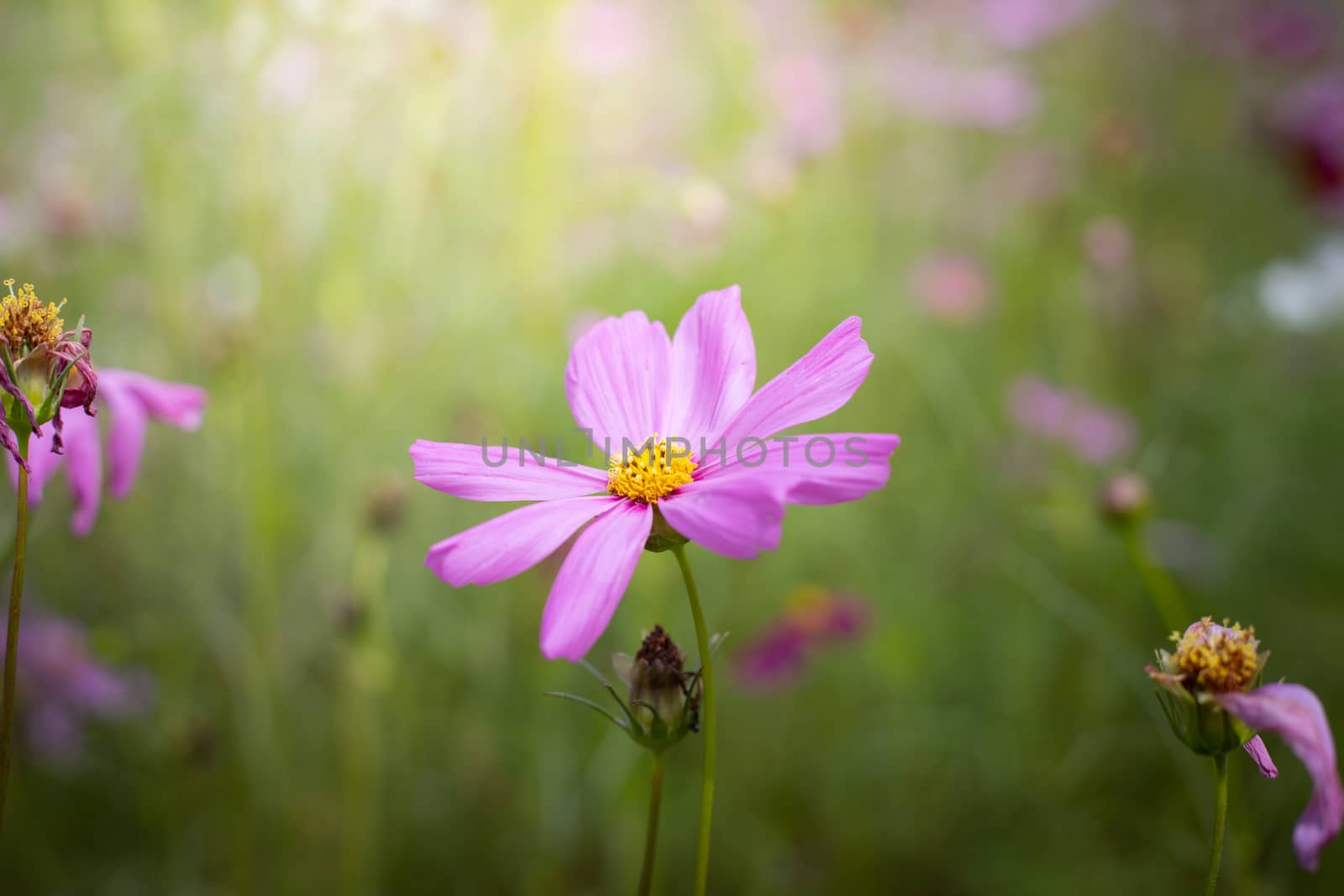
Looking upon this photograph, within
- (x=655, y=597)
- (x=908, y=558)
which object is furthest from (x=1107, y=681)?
(x=655, y=597)

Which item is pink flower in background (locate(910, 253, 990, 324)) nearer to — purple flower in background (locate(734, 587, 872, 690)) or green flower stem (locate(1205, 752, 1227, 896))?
purple flower in background (locate(734, 587, 872, 690))

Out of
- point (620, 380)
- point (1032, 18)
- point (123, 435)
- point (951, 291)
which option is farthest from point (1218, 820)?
point (1032, 18)

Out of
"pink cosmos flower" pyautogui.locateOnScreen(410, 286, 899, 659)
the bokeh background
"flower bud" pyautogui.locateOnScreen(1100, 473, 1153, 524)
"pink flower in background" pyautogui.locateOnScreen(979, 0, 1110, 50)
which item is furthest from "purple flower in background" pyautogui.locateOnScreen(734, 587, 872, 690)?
"pink flower in background" pyautogui.locateOnScreen(979, 0, 1110, 50)

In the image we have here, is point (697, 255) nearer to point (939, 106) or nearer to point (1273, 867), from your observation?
point (939, 106)

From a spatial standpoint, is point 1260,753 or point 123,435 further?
point 123,435

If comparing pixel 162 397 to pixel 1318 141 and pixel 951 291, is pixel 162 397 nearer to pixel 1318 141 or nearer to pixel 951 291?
pixel 951 291

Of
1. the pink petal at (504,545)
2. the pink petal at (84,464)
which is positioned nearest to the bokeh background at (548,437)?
the pink petal at (84,464)
